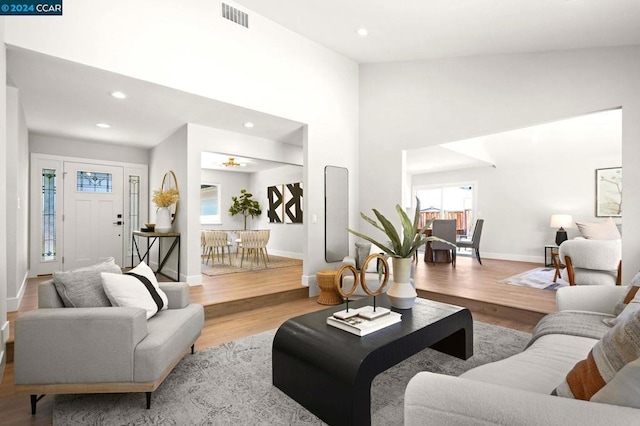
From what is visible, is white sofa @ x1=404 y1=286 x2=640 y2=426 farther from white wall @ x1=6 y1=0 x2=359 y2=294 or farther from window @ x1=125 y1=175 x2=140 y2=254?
window @ x1=125 y1=175 x2=140 y2=254

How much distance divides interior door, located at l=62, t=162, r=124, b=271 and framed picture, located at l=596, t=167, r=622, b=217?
9388 millimetres

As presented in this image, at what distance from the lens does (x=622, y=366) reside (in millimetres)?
967

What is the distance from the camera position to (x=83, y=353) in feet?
6.31

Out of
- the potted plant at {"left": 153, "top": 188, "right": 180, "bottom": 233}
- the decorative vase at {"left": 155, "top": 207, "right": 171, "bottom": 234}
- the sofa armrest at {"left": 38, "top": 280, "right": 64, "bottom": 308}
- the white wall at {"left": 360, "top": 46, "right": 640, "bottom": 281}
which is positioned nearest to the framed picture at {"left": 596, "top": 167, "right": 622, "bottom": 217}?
the white wall at {"left": 360, "top": 46, "right": 640, "bottom": 281}

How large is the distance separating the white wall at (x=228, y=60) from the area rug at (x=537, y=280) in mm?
2757

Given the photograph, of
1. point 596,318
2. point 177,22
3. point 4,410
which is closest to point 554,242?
point 596,318

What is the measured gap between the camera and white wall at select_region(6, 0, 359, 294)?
296 cm

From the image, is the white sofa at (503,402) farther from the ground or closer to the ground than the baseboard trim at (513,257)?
farther from the ground

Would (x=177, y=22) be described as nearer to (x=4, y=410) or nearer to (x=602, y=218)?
(x=4, y=410)

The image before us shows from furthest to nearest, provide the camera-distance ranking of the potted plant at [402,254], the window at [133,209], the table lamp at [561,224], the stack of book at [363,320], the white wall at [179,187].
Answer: the table lamp at [561,224], the window at [133,209], the white wall at [179,187], the potted plant at [402,254], the stack of book at [363,320]

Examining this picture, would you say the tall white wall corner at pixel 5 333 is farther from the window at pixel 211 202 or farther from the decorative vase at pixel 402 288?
the window at pixel 211 202

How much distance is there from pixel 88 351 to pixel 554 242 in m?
8.30

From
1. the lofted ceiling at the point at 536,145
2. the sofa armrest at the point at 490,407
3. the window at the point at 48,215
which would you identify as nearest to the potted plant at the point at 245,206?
the window at the point at 48,215

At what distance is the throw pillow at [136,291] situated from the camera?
2205mm
